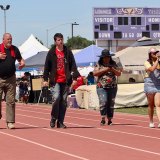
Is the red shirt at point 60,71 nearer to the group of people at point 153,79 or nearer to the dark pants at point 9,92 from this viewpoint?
the dark pants at point 9,92

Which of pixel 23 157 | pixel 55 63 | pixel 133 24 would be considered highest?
pixel 133 24

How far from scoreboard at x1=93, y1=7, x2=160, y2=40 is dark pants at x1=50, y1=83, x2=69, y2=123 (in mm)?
38256

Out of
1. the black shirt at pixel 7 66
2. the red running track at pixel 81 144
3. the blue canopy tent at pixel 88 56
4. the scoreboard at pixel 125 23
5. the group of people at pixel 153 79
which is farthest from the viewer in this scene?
the scoreboard at pixel 125 23

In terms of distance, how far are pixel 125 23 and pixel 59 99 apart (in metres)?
40.7

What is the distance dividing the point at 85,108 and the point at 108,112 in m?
9.56

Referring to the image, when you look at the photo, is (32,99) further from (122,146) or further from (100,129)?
(122,146)

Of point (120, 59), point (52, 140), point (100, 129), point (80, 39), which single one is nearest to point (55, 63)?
point (100, 129)

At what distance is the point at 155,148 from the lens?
873 centimetres

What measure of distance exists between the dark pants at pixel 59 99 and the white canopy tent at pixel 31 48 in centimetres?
3839

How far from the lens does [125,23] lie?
171ft

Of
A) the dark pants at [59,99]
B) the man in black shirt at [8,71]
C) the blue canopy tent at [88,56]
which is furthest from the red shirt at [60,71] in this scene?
the blue canopy tent at [88,56]

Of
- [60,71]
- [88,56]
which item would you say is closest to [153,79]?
[60,71]

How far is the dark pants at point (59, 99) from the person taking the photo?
39.4ft

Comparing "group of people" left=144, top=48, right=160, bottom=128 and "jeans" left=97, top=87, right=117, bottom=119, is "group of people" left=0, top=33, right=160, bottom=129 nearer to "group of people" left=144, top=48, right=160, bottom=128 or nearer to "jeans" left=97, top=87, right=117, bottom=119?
"group of people" left=144, top=48, right=160, bottom=128
